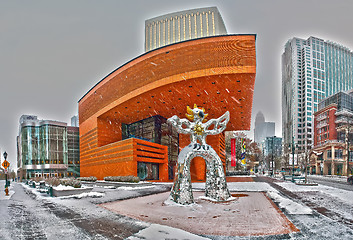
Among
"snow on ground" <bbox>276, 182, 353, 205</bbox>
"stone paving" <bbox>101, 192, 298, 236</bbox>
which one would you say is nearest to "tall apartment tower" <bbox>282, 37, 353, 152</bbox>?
"snow on ground" <bbox>276, 182, 353, 205</bbox>

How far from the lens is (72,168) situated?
7131 centimetres

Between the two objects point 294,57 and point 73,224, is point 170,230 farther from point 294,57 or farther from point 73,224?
point 294,57

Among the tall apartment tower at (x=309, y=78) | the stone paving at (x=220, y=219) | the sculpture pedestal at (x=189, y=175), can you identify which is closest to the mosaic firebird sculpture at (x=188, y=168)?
the sculpture pedestal at (x=189, y=175)

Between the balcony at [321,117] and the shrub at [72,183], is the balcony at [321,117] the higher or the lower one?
the higher one

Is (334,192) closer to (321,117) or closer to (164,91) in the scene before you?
(164,91)

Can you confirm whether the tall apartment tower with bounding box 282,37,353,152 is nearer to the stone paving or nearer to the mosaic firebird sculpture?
the mosaic firebird sculpture

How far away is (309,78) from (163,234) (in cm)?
14212

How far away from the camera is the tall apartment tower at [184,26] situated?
61.9 meters

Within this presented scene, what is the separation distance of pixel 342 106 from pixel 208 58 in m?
68.2

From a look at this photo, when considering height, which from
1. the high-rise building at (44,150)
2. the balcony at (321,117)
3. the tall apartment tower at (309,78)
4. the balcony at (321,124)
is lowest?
the high-rise building at (44,150)

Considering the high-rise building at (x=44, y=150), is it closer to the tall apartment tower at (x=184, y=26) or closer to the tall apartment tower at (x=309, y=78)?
the tall apartment tower at (x=184, y=26)

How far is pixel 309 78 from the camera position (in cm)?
12725

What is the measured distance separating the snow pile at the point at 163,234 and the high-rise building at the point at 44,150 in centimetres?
6903

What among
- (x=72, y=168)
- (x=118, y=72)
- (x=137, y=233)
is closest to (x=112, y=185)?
(x=118, y=72)
